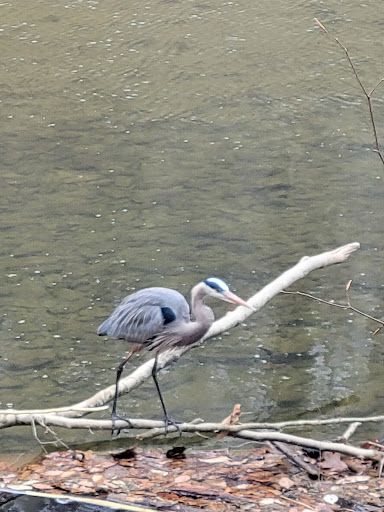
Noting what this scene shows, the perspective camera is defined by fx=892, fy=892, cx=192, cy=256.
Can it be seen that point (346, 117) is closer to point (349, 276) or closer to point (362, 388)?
point (349, 276)

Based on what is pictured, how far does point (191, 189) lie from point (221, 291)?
3.94 metres

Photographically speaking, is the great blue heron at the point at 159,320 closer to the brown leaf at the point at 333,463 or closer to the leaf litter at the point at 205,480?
the leaf litter at the point at 205,480

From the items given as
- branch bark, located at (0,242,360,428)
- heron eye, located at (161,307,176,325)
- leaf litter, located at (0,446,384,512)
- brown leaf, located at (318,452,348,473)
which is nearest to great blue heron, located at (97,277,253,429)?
heron eye, located at (161,307,176,325)

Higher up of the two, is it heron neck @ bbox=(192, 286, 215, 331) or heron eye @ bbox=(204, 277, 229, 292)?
heron eye @ bbox=(204, 277, 229, 292)

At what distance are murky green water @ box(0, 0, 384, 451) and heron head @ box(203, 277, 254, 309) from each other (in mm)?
1061

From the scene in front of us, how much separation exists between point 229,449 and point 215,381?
77 centimetres

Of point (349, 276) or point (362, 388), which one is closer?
point (362, 388)

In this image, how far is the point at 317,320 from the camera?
20.1ft

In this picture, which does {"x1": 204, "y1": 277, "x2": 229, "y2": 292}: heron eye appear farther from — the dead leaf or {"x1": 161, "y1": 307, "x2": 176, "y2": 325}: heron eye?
the dead leaf

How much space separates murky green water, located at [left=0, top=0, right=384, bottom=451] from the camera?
5535 millimetres

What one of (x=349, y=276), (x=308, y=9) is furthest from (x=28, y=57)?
(x=349, y=276)

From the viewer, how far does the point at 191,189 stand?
816cm

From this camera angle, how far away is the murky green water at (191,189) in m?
5.54

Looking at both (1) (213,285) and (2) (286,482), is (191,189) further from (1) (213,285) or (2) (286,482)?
(2) (286,482)
